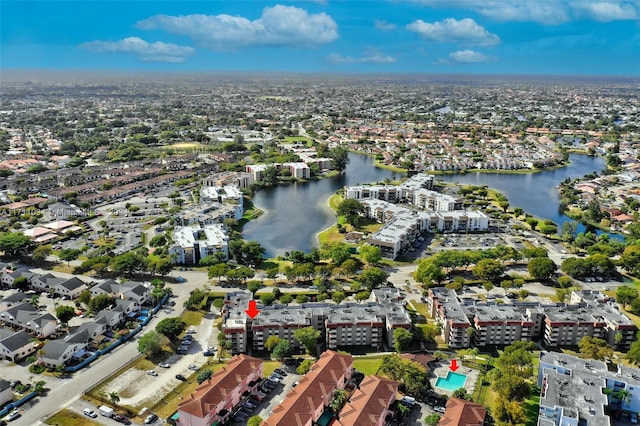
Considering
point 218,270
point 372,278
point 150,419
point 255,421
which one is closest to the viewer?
point 255,421

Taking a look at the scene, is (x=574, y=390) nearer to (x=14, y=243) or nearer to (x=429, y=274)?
(x=429, y=274)

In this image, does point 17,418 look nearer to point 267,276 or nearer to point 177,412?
point 177,412

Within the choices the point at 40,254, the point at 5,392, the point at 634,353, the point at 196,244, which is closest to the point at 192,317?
the point at 196,244

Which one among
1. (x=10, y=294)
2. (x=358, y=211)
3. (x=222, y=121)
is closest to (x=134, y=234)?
(x=10, y=294)

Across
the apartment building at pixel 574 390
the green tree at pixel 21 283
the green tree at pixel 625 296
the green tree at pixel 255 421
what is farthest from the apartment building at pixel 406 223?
the green tree at pixel 21 283

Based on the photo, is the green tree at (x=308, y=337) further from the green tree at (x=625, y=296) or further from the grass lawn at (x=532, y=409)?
the green tree at (x=625, y=296)
